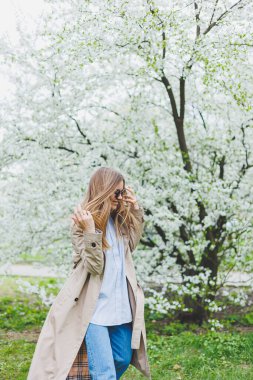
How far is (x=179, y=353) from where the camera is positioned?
5.45 metres

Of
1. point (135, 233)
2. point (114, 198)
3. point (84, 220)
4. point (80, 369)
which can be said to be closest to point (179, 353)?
point (135, 233)

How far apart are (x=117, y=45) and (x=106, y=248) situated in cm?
347

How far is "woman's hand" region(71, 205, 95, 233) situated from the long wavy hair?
9 centimetres

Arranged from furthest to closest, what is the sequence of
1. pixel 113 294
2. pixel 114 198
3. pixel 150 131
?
pixel 150 131 → pixel 114 198 → pixel 113 294

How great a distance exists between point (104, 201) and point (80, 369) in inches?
38.0

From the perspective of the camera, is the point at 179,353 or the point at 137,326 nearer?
the point at 137,326

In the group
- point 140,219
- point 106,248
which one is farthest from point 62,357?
point 140,219

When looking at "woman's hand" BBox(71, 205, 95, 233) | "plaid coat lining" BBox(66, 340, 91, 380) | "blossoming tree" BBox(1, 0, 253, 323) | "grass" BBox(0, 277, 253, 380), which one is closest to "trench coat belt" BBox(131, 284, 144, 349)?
"plaid coat lining" BBox(66, 340, 91, 380)

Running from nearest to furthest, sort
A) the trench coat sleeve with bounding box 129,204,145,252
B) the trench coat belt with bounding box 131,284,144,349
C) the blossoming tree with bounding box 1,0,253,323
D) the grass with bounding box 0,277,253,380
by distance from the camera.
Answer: the trench coat belt with bounding box 131,284,144,349
the trench coat sleeve with bounding box 129,204,145,252
the grass with bounding box 0,277,253,380
the blossoming tree with bounding box 1,0,253,323

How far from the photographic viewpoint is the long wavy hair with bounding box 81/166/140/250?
3150mm

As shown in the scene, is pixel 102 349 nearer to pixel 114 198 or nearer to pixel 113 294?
pixel 113 294

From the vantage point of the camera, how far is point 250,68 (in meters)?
6.23

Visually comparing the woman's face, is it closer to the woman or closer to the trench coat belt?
the woman

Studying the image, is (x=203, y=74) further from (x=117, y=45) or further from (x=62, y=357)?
(x=62, y=357)
